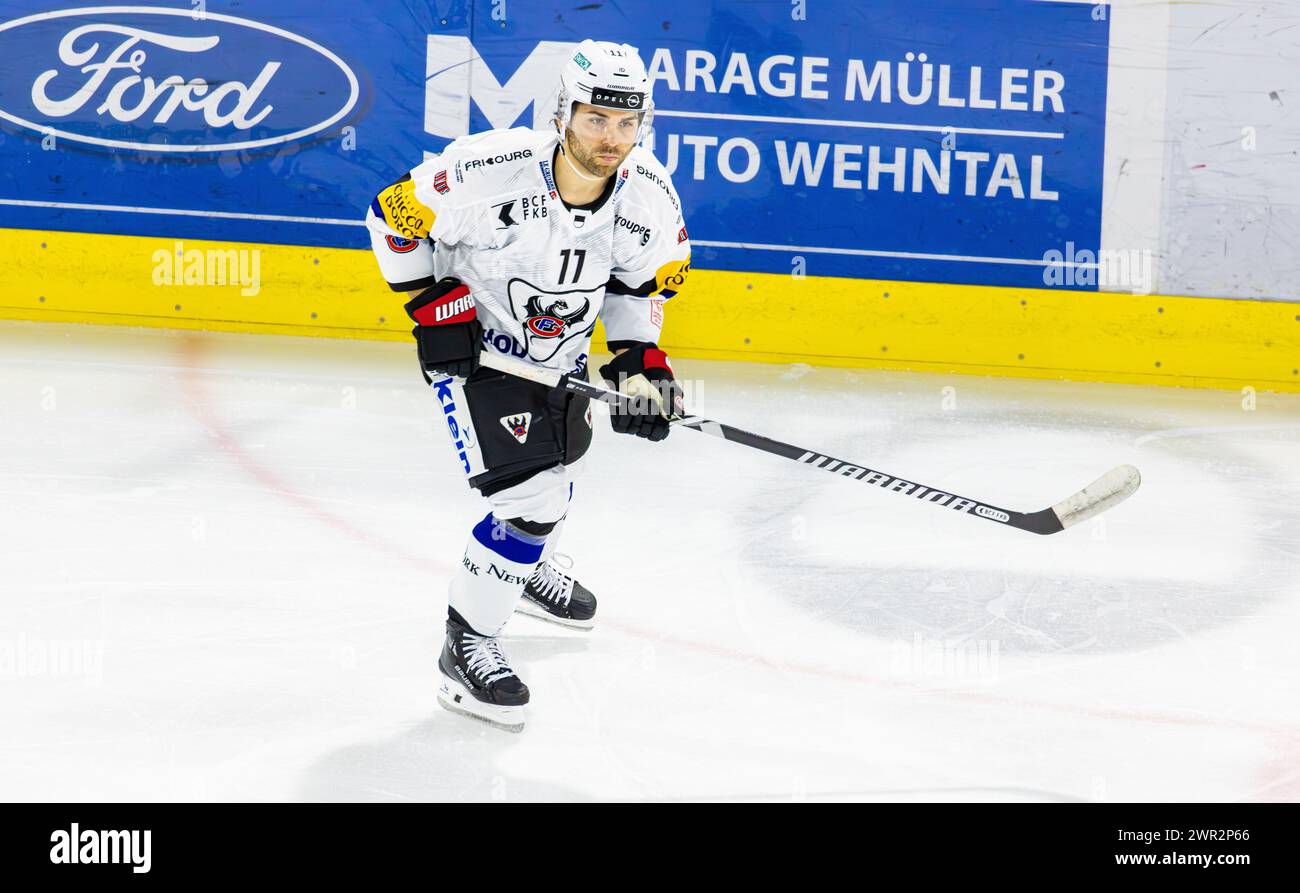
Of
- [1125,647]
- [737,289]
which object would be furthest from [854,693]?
[737,289]

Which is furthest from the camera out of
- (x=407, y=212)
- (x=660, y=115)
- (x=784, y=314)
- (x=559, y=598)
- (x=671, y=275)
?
(x=784, y=314)

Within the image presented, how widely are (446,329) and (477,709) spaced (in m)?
0.74

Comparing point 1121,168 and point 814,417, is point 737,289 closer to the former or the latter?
point 814,417

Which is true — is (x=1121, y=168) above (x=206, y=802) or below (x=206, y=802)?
above

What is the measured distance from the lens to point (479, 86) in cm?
627

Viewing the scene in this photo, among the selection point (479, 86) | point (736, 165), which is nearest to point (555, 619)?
point (736, 165)

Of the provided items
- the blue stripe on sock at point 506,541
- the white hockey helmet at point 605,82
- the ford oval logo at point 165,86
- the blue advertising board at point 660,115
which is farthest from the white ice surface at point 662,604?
the white hockey helmet at point 605,82

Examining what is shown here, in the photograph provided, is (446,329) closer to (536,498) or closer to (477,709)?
(536,498)

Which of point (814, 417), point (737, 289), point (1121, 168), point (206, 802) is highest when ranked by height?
point (1121, 168)

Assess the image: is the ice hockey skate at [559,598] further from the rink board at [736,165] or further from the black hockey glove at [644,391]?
the rink board at [736,165]

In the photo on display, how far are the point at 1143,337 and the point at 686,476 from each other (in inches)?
93.4

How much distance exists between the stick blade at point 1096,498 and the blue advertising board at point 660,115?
310 centimetres

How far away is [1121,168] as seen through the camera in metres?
6.16

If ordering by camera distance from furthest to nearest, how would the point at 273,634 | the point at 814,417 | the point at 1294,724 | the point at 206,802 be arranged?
the point at 814,417, the point at 273,634, the point at 1294,724, the point at 206,802
